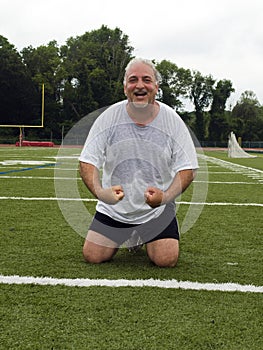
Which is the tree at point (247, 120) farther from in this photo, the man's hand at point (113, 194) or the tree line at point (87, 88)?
the man's hand at point (113, 194)

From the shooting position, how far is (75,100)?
50.5 m

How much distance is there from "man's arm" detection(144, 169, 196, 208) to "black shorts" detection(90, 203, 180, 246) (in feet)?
1.52

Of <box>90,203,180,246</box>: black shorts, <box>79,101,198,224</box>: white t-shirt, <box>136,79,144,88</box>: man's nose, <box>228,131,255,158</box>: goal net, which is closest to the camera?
<box>136,79,144,88</box>: man's nose

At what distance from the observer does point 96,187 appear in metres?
3.01

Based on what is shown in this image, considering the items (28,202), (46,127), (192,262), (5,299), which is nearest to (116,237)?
(192,262)

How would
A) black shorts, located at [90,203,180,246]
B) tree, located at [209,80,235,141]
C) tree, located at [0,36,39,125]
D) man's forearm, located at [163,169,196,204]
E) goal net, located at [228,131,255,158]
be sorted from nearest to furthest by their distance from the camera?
man's forearm, located at [163,169,196,204] < black shorts, located at [90,203,180,246] < goal net, located at [228,131,255,158] < tree, located at [0,36,39,125] < tree, located at [209,80,235,141]

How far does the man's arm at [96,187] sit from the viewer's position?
276cm

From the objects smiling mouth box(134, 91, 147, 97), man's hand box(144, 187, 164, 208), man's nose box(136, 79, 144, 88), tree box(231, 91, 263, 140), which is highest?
man's nose box(136, 79, 144, 88)

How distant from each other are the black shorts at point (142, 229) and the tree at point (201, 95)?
55.9m

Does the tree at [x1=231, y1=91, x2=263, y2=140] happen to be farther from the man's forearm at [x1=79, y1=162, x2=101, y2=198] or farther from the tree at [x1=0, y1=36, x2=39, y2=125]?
the man's forearm at [x1=79, y1=162, x2=101, y2=198]

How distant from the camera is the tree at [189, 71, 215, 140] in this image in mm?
59344

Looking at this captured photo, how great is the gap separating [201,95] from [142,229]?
60794 mm

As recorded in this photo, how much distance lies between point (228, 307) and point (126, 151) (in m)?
1.28

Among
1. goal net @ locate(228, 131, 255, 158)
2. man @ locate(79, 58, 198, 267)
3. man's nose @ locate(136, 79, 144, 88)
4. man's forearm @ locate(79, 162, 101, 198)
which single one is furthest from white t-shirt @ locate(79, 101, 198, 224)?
goal net @ locate(228, 131, 255, 158)
